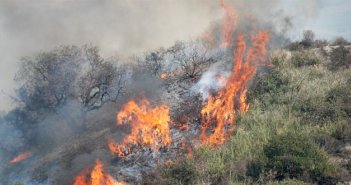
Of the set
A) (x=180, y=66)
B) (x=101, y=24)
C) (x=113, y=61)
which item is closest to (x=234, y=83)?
(x=180, y=66)

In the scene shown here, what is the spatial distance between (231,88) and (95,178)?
8917mm

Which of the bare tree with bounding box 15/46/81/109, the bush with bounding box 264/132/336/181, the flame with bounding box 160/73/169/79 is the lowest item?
the bush with bounding box 264/132/336/181

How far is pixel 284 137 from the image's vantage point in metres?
16.4

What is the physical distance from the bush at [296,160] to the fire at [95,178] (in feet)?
19.1

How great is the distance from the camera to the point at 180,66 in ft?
95.9

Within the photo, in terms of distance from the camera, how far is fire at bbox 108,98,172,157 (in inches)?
729

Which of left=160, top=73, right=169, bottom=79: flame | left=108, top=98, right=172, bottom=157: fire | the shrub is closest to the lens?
left=108, top=98, right=172, bottom=157: fire

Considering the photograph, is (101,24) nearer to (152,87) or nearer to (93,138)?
(152,87)

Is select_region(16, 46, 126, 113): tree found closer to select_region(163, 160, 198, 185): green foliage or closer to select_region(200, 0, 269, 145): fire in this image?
select_region(200, 0, 269, 145): fire

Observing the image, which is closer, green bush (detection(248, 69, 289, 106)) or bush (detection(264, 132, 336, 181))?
bush (detection(264, 132, 336, 181))

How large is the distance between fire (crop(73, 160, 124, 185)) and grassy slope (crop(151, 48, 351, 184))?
6.15ft

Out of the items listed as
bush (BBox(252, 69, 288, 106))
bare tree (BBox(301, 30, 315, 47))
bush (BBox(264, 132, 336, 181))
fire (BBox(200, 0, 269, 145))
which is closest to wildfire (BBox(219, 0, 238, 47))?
fire (BBox(200, 0, 269, 145))

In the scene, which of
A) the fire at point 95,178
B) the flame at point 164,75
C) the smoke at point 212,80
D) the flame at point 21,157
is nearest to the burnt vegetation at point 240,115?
the flame at point 164,75

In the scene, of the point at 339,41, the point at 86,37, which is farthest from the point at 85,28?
the point at 339,41
